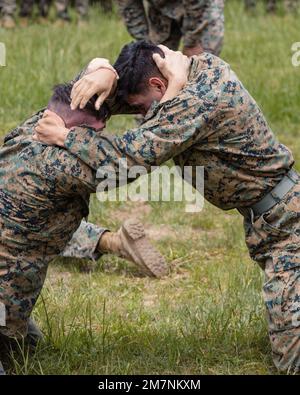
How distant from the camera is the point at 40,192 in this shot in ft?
A: 11.6

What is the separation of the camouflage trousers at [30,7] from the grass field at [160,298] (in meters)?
5.81

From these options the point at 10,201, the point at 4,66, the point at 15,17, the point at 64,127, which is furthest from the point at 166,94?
the point at 15,17

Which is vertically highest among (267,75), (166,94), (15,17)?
(166,94)

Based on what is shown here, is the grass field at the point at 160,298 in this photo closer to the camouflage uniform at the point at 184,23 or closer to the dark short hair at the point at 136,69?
the camouflage uniform at the point at 184,23

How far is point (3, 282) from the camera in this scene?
3639mm

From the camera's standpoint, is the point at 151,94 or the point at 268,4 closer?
the point at 151,94

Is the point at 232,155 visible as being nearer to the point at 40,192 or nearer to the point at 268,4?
the point at 40,192

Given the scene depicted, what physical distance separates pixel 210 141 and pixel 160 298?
151cm

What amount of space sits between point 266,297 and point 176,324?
1.77ft

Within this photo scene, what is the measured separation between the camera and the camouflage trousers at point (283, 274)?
3.71 meters

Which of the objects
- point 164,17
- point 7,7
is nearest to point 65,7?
point 7,7

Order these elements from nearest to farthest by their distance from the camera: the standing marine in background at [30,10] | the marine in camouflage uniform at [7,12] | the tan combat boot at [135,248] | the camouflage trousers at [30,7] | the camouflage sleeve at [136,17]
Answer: the tan combat boot at [135,248] < the camouflage sleeve at [136,17] < the marine in camouflage uniform at [7,12] < the standing marine in background at [30,10] < the camouflage trousers at [30,7]

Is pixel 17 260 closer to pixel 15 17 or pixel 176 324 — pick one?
pixel 176 324

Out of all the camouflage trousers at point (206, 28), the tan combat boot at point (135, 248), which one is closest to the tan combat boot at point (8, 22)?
the camouflage trousers at point (206, 28)
